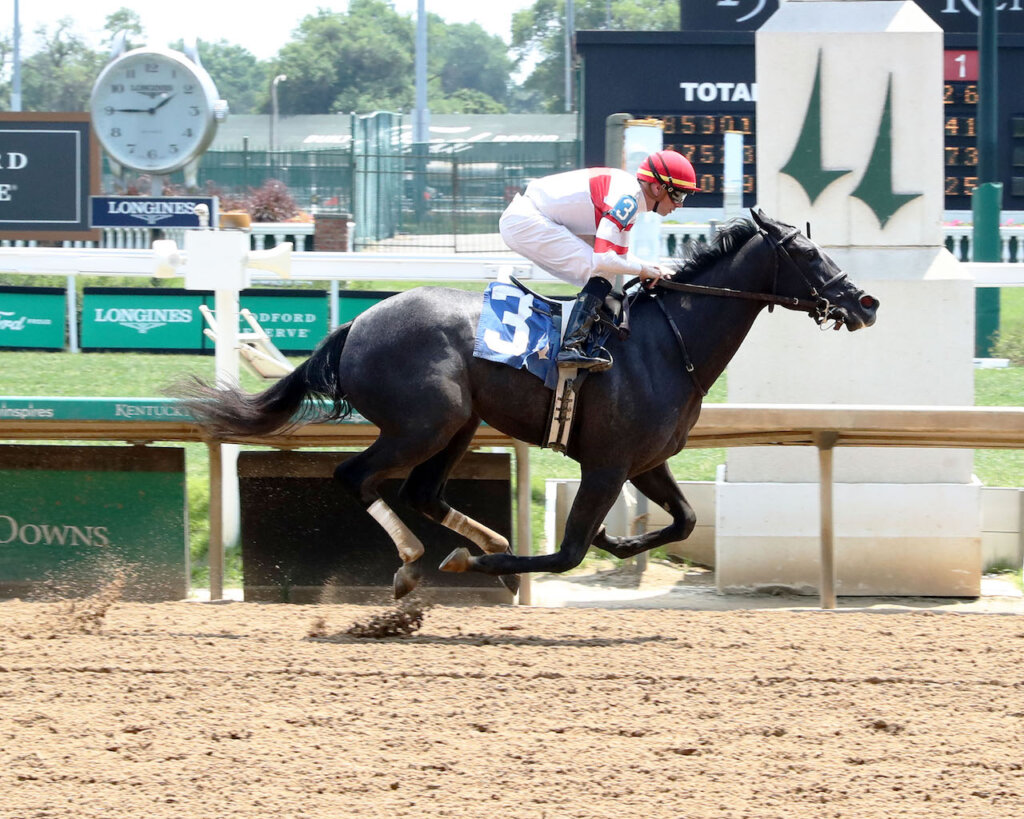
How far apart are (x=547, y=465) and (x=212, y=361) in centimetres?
394

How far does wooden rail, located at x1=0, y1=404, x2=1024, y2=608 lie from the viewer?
6297mm

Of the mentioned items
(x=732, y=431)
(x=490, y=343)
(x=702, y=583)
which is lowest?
(x=702, y=583)

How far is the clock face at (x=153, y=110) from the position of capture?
13461 mm

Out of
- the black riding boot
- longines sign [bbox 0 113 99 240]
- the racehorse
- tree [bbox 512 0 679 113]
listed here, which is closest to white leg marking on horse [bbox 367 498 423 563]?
the racehorse

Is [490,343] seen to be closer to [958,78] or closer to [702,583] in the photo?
[702,583]

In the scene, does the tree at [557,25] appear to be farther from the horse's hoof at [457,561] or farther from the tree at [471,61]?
the horse's hoof at [457,561]

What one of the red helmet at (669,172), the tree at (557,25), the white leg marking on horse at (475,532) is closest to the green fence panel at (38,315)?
the white leg marking on horse at (475,532)

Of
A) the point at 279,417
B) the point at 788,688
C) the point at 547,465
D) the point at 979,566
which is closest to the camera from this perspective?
the point at 788,688

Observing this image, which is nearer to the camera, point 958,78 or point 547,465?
point 547,465

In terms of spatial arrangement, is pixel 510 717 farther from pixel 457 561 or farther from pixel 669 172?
pixel 669 172

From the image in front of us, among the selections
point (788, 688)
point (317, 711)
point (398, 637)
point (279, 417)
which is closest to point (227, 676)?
point (317, 711)

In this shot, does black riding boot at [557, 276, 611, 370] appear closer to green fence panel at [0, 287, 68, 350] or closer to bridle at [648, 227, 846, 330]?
bridle at [648, 227, 846, 330]

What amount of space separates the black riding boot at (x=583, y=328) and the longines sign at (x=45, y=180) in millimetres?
11979

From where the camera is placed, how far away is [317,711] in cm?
427
